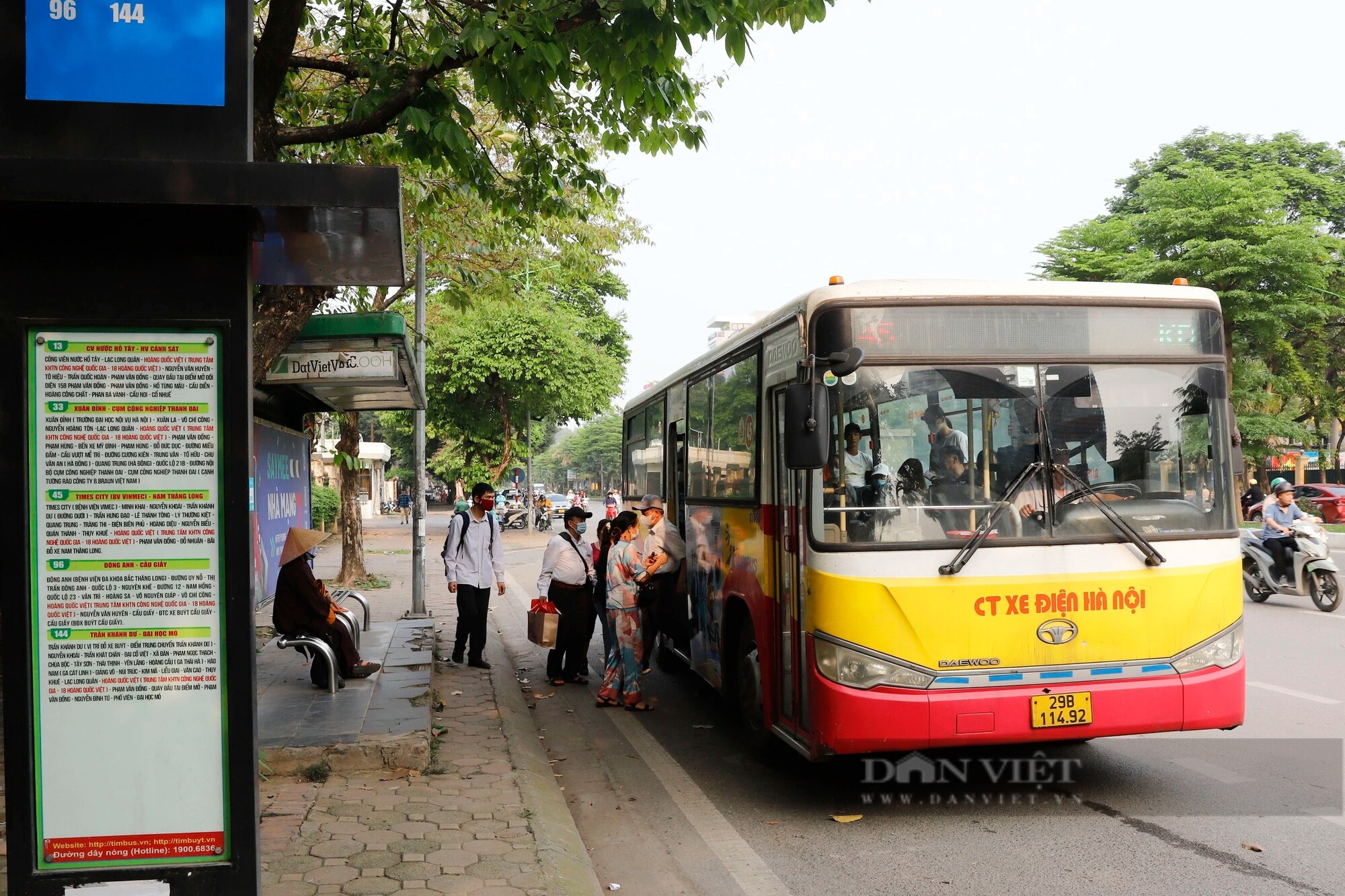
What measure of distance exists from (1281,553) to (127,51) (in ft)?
46.7

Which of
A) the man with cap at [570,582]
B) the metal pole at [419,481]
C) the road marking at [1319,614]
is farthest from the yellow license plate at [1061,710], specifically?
the metal pole at [419,481]

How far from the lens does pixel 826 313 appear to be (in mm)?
5738

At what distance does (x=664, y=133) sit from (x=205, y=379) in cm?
551

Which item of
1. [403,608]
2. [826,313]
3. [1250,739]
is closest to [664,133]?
[826,313]

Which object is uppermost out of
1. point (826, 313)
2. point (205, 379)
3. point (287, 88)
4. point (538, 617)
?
point (287, 88)

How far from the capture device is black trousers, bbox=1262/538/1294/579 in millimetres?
13781

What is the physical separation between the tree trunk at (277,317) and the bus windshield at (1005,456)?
376 centimetres

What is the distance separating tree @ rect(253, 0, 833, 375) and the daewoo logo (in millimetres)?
3688

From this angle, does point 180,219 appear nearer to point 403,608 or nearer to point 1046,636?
point 1046,636

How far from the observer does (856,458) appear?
566 cm

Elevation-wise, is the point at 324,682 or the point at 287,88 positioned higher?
the point at 287,88

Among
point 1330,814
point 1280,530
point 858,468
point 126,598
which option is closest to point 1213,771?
point 1330,814

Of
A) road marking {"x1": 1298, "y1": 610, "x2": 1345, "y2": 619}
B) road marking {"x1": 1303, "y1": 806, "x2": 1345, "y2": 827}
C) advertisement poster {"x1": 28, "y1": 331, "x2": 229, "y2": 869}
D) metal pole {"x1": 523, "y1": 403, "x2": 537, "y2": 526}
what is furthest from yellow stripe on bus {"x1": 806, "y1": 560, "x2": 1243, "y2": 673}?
metal pole {"x1": 523, "y1": 403, "x2": 537, "y2": 526}

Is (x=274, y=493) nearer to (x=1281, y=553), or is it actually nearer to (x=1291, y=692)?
(x=1291, y=692)
